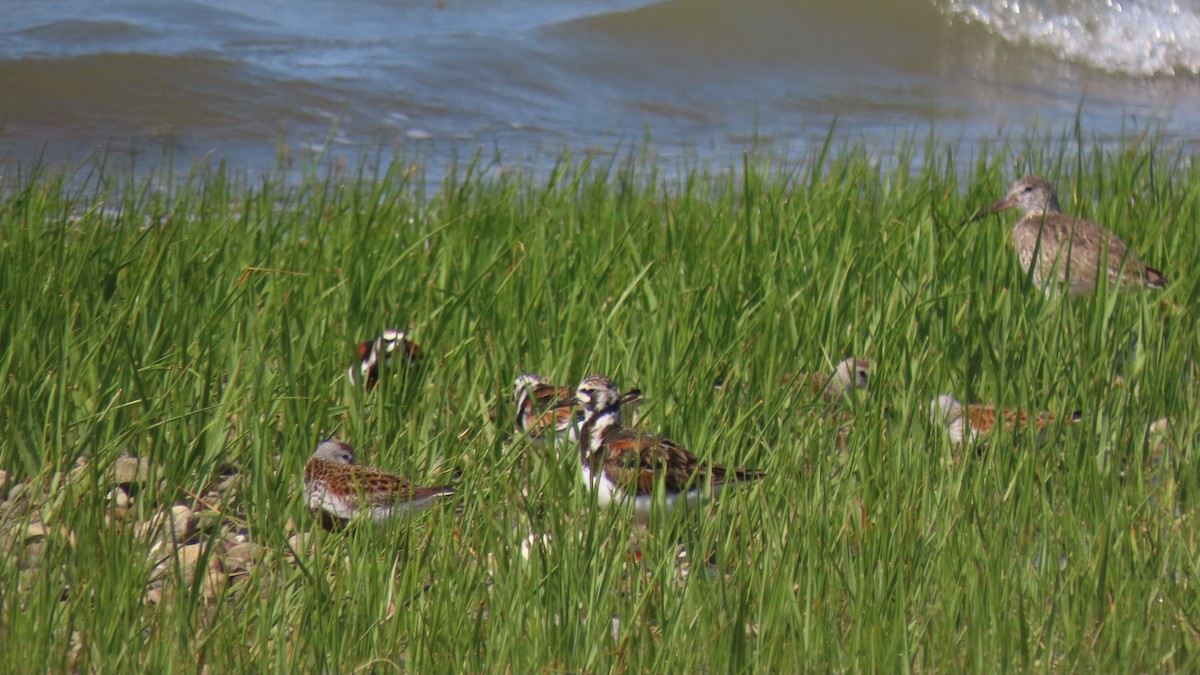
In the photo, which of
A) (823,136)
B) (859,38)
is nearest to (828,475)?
(823,136)

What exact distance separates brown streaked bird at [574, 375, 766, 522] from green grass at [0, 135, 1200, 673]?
14 cm

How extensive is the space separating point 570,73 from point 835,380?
9.46m

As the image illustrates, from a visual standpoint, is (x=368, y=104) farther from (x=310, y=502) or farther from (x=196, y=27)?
(x=310, y=502)

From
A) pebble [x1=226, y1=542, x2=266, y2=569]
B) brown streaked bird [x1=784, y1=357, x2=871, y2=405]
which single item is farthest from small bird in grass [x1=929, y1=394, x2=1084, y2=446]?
pebble [x1=226, y1=542, x2=266, y2=569]

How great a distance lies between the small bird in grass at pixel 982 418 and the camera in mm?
4184

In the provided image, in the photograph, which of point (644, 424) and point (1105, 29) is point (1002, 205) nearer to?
point (644, 424)

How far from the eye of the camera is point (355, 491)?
12.2ft

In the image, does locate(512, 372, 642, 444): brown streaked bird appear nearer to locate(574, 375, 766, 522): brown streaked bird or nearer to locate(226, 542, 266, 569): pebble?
locate(574, 375, 766, 522): brown streaked bird

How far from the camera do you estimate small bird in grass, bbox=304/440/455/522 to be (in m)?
3.76

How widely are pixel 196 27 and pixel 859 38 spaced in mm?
7332

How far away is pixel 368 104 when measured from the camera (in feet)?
39.7

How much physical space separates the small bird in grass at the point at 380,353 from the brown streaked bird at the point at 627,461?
69 centimetres

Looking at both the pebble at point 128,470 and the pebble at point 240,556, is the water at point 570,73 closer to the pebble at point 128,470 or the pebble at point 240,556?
the pebble at point 128,470

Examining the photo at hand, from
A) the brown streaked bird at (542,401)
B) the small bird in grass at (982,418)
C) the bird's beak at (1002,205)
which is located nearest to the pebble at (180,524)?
the brown streaked bird at (542,401)
